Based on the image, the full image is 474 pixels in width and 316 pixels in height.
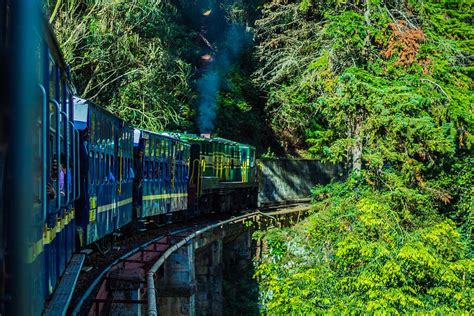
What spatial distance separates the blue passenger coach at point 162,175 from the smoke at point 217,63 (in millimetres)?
10774

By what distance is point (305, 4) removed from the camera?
832 inches

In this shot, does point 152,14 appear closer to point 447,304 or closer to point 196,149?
point 196,149

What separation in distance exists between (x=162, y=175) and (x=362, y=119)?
5345mm

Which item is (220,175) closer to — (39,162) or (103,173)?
(103,173)

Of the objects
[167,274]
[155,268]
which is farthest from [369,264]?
[167,274]

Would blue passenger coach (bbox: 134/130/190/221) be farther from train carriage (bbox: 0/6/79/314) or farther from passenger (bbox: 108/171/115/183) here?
train carriage (bbox: 0/6/79/314)

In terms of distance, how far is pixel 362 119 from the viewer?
57.3 feet

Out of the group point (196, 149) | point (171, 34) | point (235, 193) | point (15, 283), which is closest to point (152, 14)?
point (171, 34)

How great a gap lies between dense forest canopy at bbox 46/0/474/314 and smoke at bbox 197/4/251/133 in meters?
2.30

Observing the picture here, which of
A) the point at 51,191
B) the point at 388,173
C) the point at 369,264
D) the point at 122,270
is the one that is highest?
the point at 388,173

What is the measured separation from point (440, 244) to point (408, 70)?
18.1ft

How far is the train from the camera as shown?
212 centimetres

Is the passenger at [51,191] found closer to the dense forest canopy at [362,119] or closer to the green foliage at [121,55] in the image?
the dense forest canopy at [362,119]

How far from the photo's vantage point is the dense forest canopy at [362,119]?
13.9 m
